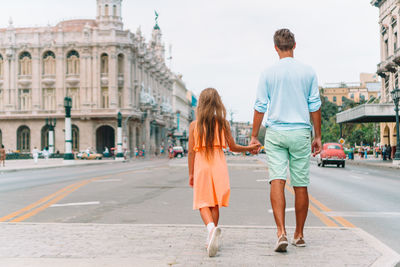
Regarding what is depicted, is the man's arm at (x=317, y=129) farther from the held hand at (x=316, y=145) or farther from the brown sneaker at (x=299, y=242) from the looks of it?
the brown sneaker at (x=299, y=242)

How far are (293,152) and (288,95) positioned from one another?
64 cm

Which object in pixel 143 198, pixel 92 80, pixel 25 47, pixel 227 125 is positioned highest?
pixel 25 47

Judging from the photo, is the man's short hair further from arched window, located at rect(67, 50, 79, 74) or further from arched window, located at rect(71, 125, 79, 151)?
arched window, located at rect(67, 50, 79, 74)

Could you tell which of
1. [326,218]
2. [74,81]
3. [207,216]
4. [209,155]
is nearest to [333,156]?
[326,218]

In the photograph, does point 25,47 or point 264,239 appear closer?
point 264,239

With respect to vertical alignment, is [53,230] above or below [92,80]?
below

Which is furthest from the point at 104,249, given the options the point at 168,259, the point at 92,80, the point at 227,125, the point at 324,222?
the point at 92,80

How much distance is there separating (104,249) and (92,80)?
202 ft

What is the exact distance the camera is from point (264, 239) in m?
5.39

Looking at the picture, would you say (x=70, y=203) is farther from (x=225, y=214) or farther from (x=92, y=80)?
(x=92, y=80)

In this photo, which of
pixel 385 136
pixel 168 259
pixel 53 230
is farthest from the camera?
pixel 385 136

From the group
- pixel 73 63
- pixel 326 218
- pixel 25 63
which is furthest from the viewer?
pixel 25 63

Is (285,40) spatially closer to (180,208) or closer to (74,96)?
(180,208)

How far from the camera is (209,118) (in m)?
5.43
